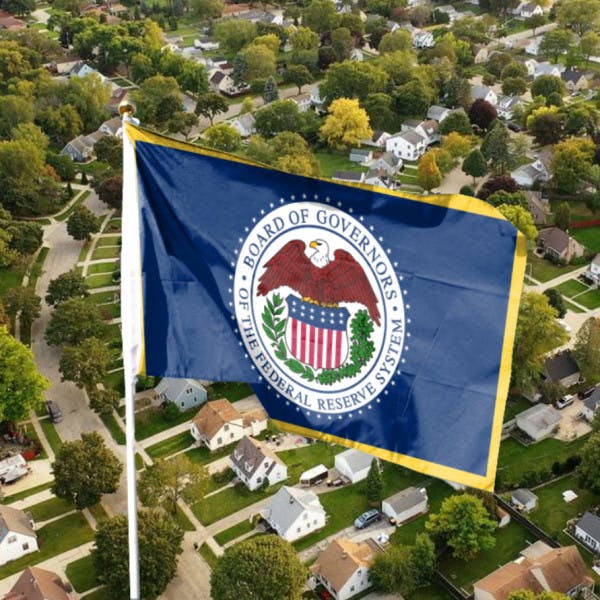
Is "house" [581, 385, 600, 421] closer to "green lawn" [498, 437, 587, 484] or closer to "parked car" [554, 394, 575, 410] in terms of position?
"parked car" [554, 394, 575, 410]

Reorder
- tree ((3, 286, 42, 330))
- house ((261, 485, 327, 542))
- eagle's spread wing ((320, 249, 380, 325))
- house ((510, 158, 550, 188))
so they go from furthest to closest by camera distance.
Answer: house ((510, 158, 550, 188)) → tree ((3, 286, 42, 330)) → house ((261, 485, 327, 542)) → eagle's spread wing ((320, 249, 380, 325))

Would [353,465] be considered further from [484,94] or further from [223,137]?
[484,94]

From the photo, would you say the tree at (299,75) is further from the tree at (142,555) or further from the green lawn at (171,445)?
the tree at (142,555)

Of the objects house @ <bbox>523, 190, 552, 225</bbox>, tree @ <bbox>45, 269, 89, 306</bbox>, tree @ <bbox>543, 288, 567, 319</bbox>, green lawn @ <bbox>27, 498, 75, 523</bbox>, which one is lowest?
green lawn @ <bbox>27, 498, 75, 523</bbox>

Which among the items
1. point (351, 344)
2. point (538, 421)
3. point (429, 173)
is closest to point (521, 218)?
point (429, 173)

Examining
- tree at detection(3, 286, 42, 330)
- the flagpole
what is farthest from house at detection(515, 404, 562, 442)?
the flagpole

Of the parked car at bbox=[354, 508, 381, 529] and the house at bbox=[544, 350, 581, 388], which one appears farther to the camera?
the house at bbox=[544, 350, 581, 388]

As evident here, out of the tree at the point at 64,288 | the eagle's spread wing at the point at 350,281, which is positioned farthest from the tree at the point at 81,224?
the eagle's spread wing at the point at 350,281
